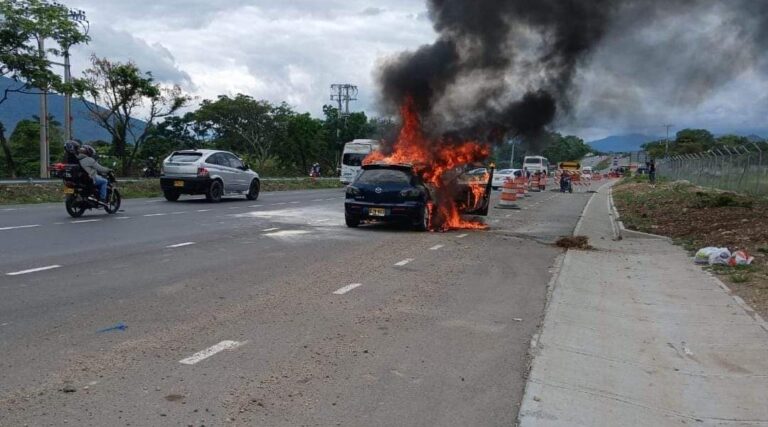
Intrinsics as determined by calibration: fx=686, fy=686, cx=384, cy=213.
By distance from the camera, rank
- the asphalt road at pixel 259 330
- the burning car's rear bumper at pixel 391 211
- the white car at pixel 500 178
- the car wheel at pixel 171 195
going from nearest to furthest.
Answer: the asphalt road at pixel 259 330 < the burning car's rear bumper at pixel 391 211 < the car wheel at pixel 171 195 < the white car at pixel 500 178

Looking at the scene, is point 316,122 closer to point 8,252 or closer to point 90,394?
Result: point 8,252

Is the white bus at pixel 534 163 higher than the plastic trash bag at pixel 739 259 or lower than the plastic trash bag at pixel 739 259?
higher

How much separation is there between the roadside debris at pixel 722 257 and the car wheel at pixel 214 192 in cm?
1429

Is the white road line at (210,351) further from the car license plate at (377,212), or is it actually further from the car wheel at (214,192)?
the car wheel at (214,192)

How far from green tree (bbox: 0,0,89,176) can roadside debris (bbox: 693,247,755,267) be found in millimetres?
19991

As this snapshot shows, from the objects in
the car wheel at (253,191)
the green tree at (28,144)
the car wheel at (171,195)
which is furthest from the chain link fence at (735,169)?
the green tree at (28,144)

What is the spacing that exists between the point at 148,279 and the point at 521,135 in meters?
10.8

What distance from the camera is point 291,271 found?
28.1 feet

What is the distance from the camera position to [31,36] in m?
22.1

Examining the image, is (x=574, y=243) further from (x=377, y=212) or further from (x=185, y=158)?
(x=185, y=158)

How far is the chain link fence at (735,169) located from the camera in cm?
2181

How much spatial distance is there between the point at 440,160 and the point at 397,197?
6.76 ft

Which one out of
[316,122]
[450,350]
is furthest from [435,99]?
[316,122]

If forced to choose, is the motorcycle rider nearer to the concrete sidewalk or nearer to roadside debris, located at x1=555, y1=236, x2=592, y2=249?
roadside debris, located at x1=555, y1=236, x2=592, y2=249
